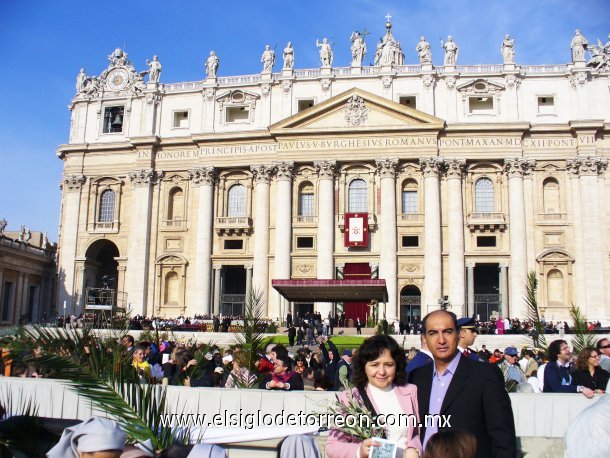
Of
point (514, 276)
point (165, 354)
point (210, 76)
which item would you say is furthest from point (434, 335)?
point (210, 76)

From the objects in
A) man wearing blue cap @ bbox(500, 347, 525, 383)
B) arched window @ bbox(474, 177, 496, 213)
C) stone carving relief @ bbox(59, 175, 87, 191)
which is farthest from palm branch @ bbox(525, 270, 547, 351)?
stone carving relief @ bbox(59, 175, 87, 191)

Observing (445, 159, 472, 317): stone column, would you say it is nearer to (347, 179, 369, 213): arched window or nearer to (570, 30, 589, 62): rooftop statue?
(347, 179, 369, 213): arched window

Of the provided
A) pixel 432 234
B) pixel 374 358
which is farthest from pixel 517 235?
pixel 374 358

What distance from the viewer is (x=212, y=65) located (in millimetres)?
53031

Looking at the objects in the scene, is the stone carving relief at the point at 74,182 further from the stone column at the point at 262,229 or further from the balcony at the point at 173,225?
the stone column at the point at 262,229

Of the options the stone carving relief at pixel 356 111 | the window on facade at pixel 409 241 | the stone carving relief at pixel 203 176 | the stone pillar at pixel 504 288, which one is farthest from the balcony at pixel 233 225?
the stone pillar at pixel 504 288

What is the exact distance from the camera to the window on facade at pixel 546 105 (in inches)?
1918

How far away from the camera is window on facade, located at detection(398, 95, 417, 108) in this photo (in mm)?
49719

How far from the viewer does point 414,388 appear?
5547 mm

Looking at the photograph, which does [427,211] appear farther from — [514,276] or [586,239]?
[586,239]

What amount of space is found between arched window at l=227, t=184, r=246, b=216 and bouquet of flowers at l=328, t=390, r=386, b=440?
4616 cm

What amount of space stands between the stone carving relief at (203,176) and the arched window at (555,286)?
1021 inches

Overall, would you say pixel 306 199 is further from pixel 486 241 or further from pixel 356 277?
pixel 486 241

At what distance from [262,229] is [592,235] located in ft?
77.1
